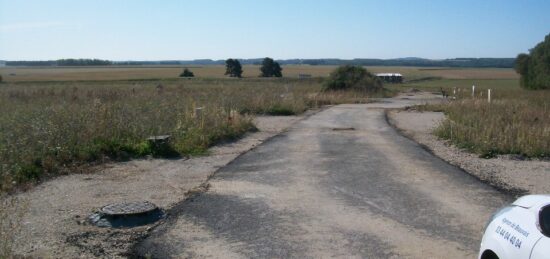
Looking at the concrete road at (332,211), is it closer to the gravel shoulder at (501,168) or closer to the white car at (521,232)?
the gravel shoulder at (501,168)

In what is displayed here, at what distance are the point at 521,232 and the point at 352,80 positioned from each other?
4924 cm

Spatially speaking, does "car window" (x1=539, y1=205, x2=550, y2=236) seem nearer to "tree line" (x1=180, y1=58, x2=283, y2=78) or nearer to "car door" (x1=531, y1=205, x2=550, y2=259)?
"car door" (x1=531, y1=205, x2=550, y2=259)

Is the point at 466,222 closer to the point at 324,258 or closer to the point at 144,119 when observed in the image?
the point at 324,258

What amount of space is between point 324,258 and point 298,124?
16.7 metres

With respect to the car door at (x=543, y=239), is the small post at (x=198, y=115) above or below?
below

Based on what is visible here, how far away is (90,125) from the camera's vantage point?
42.8 feet

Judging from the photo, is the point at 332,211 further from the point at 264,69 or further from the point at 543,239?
the point at 264,69

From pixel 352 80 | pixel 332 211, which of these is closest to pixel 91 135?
pixel 332 211

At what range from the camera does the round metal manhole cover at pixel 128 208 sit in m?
7.55

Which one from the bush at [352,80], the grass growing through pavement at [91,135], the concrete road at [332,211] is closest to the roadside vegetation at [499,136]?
the concrete road at [332,211]

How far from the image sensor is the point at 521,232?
391 centimetres

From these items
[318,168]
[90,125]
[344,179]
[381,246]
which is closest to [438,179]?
[344,179]

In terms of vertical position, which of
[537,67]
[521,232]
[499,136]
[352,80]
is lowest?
[499,136]

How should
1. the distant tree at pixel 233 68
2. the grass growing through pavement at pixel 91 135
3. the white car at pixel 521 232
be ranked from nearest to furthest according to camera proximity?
the white car at pixel 521 232
the grass growing through pavement at pixel 91 135
the distant tree at pixel 233 68
